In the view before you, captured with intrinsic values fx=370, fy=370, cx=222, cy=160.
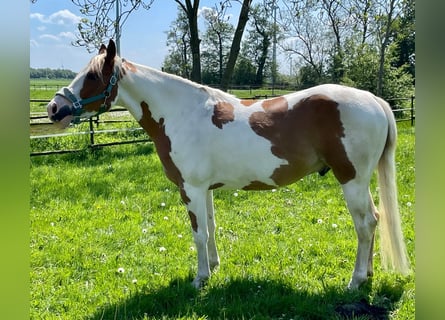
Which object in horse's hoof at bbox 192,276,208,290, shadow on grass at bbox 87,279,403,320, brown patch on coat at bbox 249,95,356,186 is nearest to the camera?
shadow on grass at bbox 87,279,403,320

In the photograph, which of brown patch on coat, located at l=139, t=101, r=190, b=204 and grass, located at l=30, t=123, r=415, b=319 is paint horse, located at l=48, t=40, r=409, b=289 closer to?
brown patch on coat, located at l=139, t=101, r=190, b=204

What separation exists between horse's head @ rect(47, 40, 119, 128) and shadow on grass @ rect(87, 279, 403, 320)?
5.09 ft

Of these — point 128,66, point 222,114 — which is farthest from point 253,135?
point 128,66

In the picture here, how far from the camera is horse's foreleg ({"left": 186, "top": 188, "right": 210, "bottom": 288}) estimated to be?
319 cm

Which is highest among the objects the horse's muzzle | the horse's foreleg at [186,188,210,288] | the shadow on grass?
the horse's muzzle

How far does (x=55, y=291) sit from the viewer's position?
3.03m

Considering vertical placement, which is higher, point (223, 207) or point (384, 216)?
point (384, 216)

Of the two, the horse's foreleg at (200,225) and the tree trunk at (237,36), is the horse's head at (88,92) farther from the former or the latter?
the tree trunk at (237,36)

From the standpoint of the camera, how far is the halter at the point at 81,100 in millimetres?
3010

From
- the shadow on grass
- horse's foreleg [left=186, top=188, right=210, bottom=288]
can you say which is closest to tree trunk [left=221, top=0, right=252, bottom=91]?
horse's foreleg [left=186, top=188, right=210, bottom=288]
